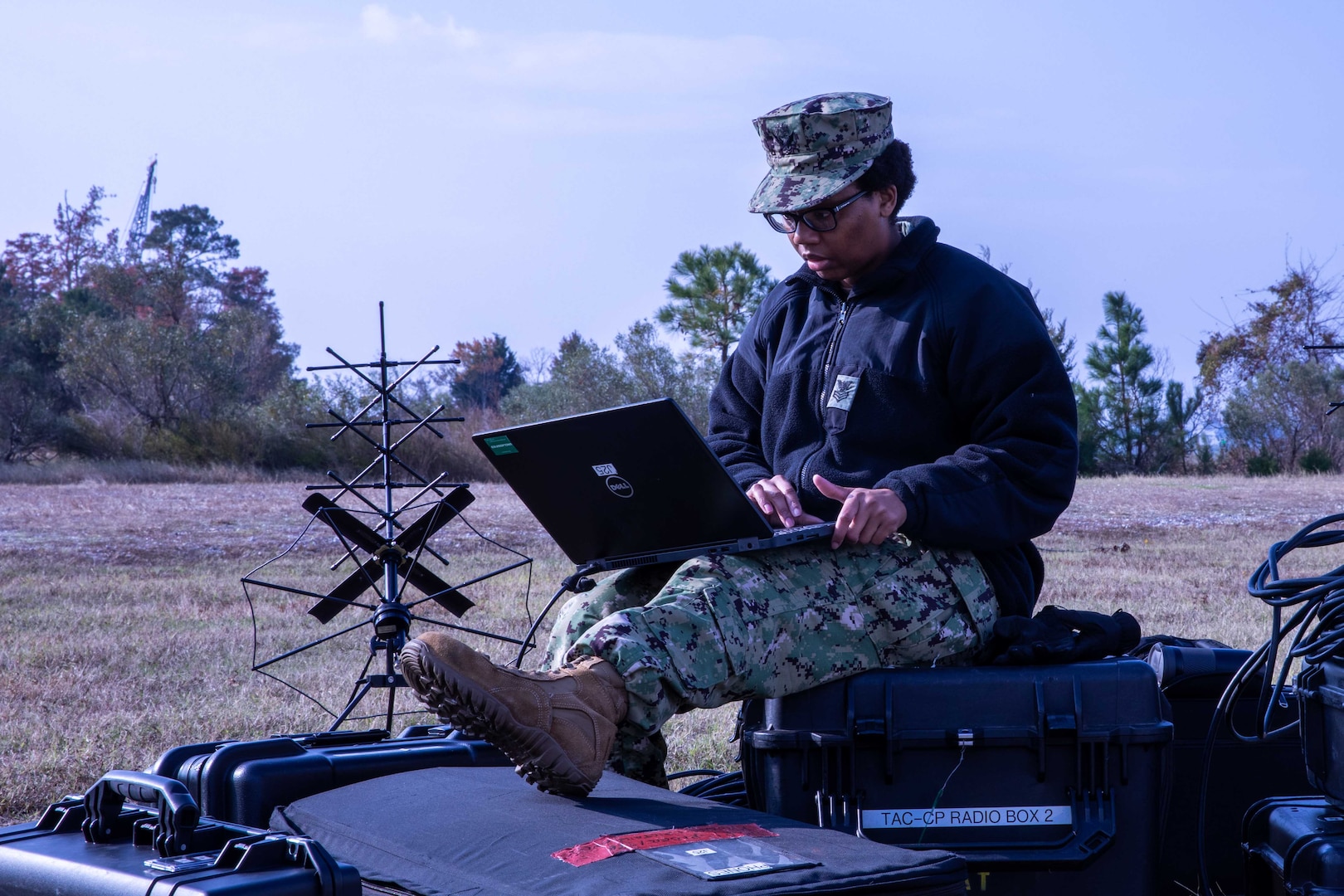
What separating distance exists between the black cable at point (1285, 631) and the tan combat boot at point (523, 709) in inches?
42.1

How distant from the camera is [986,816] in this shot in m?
2.35

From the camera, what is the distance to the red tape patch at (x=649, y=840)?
1748 millimetres

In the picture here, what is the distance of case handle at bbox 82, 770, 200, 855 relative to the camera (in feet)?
5.72

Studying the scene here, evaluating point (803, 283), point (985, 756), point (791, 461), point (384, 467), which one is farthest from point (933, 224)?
point (384, 467)

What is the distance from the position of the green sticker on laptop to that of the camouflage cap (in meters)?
0.72

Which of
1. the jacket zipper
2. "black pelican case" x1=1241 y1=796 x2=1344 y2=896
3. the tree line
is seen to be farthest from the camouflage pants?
the tree line

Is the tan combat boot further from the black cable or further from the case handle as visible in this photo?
the black cable

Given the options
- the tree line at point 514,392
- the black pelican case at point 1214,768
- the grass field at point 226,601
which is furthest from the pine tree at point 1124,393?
the black pelican case at point 1214,768

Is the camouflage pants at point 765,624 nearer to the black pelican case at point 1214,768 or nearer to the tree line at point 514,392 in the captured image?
the black pelican case at point 1214,768

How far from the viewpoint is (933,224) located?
2863 millimetres

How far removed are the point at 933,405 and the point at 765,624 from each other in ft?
2.05

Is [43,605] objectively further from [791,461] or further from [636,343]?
[636,343]

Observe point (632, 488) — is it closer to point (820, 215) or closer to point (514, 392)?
point (820, 215)

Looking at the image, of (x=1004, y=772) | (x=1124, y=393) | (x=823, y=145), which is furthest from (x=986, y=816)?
(x=1124, y=393)
